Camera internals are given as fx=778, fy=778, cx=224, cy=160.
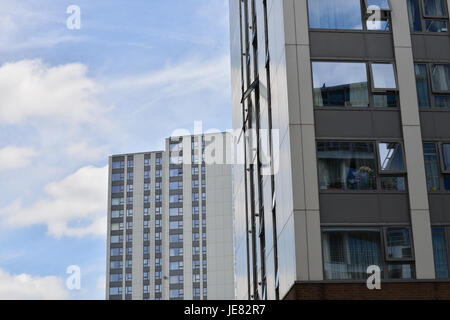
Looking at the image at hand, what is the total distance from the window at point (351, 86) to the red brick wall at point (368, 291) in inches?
237

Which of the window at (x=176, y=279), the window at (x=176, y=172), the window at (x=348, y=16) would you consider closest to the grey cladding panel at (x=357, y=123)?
the window at (x=348, y=16)

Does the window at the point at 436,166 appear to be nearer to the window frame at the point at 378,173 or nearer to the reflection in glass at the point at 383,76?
the window frame at the point at 378,173

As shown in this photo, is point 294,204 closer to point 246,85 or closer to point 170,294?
point 246,85

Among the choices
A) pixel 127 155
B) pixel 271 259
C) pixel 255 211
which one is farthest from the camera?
pixel 127 155

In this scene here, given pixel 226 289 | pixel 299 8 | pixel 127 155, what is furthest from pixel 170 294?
pixel 299 8

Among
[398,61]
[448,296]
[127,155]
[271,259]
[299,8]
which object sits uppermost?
[127,155]

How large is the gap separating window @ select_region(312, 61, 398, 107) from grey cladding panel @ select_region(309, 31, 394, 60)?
1.22 ft

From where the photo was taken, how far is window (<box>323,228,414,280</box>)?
76.3ft

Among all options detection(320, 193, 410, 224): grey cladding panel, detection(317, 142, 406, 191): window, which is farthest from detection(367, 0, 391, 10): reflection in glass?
detection(320, 193, 410, 224): grey cladding panel

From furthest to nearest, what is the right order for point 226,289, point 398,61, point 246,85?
point 226,289
point 246,85
point 398,61

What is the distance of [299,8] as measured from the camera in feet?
86.0

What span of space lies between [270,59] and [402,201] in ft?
26.5

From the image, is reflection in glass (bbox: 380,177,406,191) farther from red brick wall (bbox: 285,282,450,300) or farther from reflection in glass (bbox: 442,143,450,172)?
red brick wall (bbox: 285,282,450,300)

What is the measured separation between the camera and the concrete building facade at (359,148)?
920 inches
